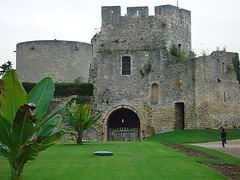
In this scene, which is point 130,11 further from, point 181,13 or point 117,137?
point 117,137

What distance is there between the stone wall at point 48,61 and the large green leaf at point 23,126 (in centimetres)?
3298

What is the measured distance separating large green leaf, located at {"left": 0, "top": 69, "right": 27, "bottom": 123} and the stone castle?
63.8ft

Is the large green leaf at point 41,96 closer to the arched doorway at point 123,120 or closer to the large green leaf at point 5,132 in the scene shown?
the large green leaf at point 5,132

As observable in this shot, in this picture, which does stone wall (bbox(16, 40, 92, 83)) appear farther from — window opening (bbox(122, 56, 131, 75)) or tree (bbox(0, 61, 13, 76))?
window opening (bbox(122, 56, 131, 75))

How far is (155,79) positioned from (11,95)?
21750mm

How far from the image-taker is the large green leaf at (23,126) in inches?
285

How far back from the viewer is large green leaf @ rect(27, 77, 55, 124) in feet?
27.3

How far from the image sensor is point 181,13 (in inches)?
1193

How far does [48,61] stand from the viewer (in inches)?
1586

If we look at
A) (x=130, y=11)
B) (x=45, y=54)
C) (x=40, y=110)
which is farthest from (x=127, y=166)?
(x=45, y=54)

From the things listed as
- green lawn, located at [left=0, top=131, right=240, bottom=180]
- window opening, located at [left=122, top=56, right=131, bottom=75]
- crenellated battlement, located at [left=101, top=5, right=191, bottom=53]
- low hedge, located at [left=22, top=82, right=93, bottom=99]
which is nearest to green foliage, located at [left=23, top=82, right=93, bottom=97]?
low hedge, located at [left=22, top=82, right=93, bottom=99]

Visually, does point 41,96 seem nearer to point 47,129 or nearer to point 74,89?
point 47,129

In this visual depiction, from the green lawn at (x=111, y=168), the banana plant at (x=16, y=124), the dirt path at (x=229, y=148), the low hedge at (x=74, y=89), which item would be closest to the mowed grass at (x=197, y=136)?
the dirt path at (x=229, y=148)

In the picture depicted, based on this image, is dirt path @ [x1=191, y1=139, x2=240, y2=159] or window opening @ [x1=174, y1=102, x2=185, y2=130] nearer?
dirt path @ [x1=191, y1=139, x2=240, y2=159]
